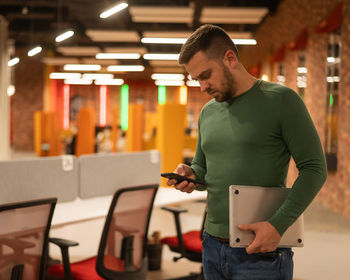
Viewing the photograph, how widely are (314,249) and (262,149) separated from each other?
397cm

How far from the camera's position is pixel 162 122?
6.82 meters

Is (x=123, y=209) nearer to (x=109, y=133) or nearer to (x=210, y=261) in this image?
(x=210, y=261)

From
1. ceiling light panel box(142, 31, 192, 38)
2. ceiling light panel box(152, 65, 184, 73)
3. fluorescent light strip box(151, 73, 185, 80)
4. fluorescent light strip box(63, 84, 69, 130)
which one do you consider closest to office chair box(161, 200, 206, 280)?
ceiling light panel box(142, 31, 192, 38)

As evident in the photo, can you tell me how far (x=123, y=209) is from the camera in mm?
2816

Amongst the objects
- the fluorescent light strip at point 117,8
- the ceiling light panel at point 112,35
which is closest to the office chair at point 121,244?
the fluorescent light strip at point 117,8

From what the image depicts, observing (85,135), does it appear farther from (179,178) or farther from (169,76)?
(179,178)

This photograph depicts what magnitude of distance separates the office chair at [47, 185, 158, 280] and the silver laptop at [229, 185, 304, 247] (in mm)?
1362

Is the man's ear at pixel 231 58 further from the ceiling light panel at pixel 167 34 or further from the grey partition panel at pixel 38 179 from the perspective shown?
the ceiling light panel at pixel 167 34

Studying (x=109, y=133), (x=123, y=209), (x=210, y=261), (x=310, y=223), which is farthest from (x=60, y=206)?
(x=109, y=133)

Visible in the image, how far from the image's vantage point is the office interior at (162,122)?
12.7ft

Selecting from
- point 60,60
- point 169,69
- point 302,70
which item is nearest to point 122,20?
point 60,60

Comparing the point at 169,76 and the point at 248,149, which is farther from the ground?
the point at 169,76

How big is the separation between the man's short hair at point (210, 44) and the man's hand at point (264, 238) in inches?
19.5

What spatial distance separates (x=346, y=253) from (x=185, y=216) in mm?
2208
